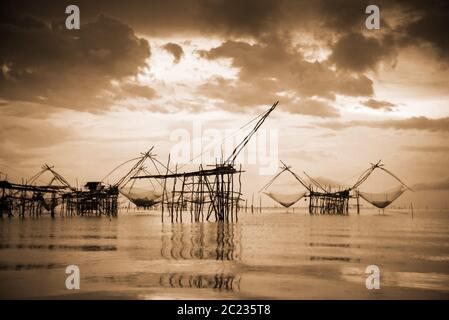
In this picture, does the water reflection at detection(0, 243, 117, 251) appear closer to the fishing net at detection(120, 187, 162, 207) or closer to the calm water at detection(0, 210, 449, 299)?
the calm water at detection(0, 210, 449, 299)

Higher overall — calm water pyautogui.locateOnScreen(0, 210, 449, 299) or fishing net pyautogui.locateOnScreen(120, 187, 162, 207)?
fishing net pyautogui.locateOnScreen(120, 187, 162, 207)

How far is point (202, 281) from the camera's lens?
11.8m

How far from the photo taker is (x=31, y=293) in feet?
34.0

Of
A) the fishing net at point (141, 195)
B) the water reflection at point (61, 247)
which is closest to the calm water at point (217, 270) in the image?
the water reflection at point (61, 247)

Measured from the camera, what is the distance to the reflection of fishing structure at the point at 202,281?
11117mm

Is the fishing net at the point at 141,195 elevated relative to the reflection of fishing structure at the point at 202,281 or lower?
elevated

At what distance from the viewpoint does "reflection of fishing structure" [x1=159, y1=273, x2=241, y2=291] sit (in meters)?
11.1

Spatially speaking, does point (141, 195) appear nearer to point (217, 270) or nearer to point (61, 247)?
point (61, 247)

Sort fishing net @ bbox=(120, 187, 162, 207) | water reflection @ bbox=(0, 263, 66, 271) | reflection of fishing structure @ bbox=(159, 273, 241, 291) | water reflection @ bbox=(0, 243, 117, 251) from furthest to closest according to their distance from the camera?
1. fishing net @ bbox=(120, 187, 162, 207)
2. water reflection @ bbox=(0, 243, 117, 251)
3. water reflection @ bbox=(0, 263, 66, 271)
4. reflection of fishing structure @ bbox=(159, 273, 241, 291)

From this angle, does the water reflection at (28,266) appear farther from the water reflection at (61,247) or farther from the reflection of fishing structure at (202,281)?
the water reflection at (61,247)

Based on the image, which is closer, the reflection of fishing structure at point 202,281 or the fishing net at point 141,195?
the reflection of fishing structure at point 202,281

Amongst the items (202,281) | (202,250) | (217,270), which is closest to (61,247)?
(202,250)

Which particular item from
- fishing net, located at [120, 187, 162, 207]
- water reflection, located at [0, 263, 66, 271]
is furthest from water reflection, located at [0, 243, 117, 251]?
fishing net, located at [120, 187, 162, 207]
